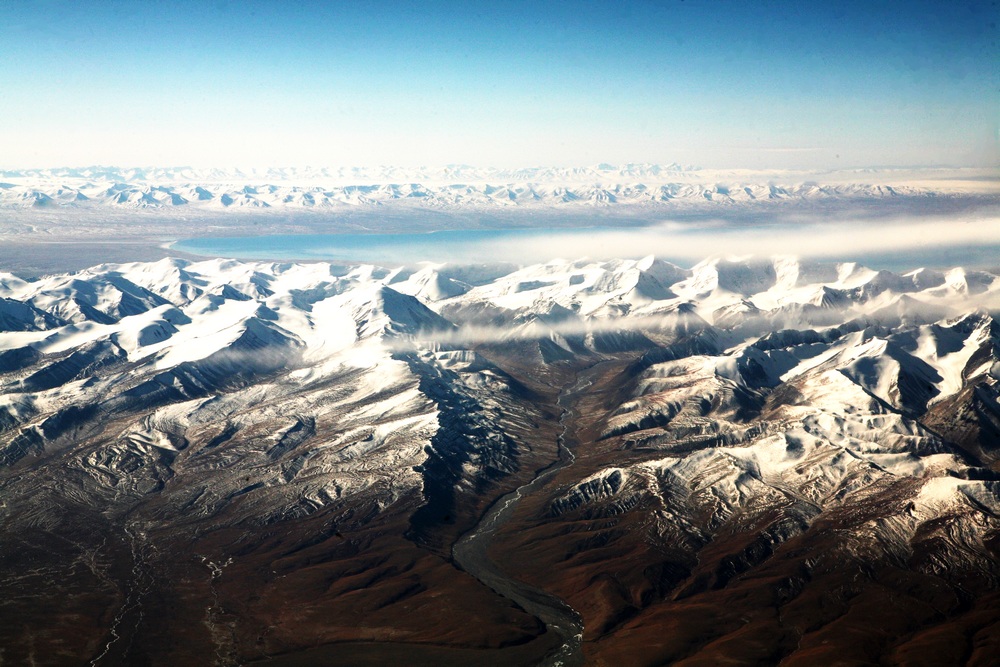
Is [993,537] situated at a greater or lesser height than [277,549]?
greater

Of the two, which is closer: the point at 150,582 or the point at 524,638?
the point at 524,638

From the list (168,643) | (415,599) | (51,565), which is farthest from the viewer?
(51,565)

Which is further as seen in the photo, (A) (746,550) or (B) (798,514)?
(B) (798,514)

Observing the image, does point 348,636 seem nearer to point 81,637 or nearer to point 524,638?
point 524,638

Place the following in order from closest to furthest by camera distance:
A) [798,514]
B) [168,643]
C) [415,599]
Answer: [168,643], [415,599], [798,514]

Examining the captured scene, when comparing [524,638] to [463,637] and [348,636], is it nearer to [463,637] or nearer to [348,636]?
[463,637]

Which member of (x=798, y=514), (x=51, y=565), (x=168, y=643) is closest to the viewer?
(x=168, y=643)

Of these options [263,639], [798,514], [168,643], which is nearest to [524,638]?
[263,639]

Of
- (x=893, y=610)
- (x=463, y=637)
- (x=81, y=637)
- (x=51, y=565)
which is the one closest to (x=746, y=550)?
(x=893, y=610)

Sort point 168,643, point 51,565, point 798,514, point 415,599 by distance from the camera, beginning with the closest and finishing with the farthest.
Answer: point 168,643, point 415,599, point 51,565, point 798,514
